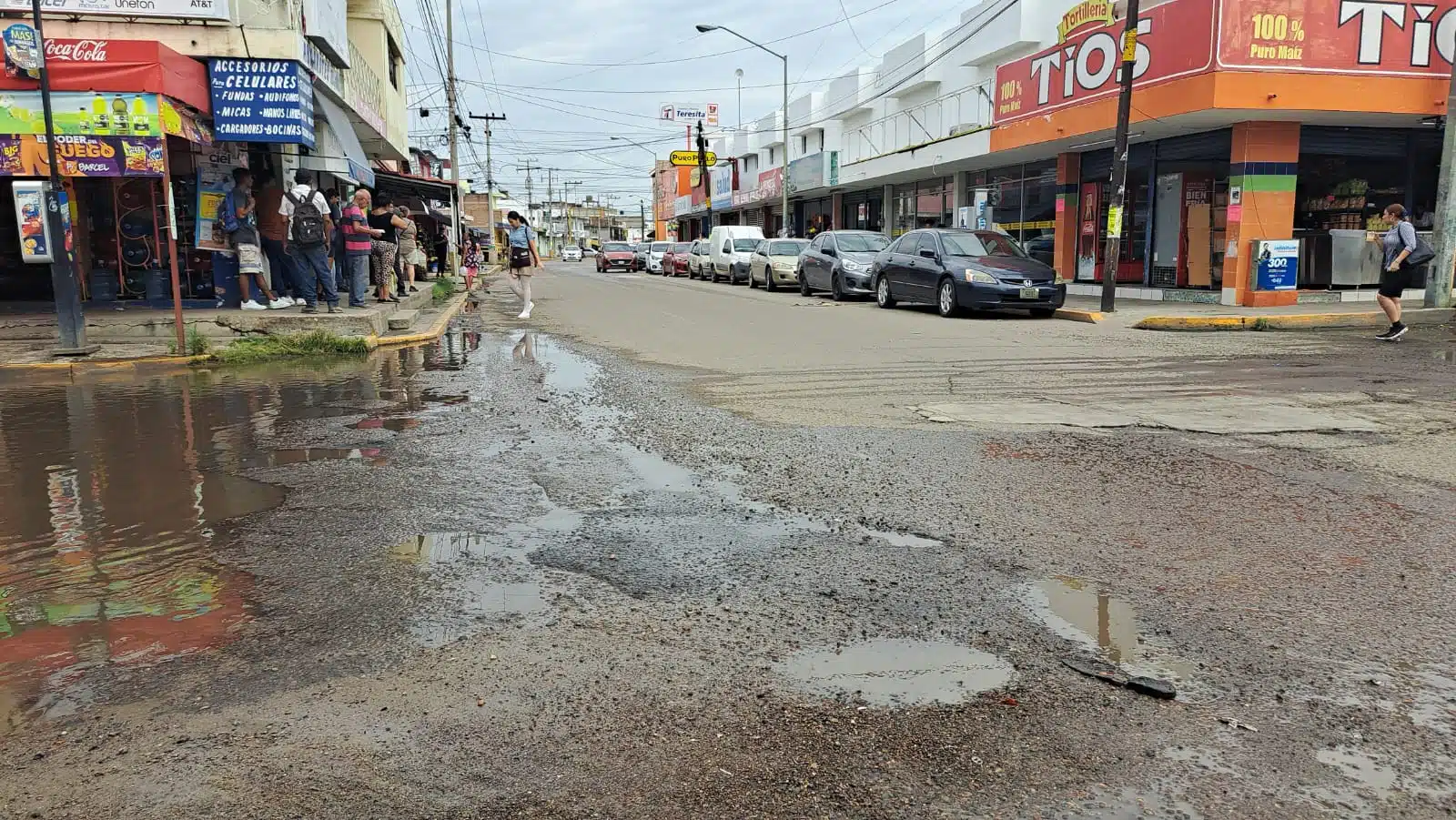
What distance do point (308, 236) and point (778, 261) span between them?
15136 millimetres

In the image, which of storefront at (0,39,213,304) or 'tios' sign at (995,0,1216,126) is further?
'tios' sign at (995,0,1216,126)

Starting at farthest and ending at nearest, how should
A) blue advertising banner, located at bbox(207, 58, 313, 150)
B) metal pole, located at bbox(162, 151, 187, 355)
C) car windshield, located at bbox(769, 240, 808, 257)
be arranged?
car windshield, located at bbox(769, 240, 808, 257) → blue advertising banner, located at bbox(207, 58, 313, 150) → metal pole, located at bbox(162, 151, 187, 355)

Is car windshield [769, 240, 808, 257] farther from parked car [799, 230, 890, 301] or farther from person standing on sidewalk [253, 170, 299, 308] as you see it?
person standing on sidewalk [253, 170, 299, 308]

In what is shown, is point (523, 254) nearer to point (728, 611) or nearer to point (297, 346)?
point (297, 346)

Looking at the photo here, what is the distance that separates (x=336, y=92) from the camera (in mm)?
18328

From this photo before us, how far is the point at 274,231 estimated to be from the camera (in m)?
15.5

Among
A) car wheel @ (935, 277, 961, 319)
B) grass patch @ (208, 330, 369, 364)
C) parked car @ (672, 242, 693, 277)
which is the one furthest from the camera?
parked car @ (672, 242, 693, 277)

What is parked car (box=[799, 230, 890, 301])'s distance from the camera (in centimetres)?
2158

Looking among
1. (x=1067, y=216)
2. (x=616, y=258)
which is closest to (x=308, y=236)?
(x=1067, y=216)

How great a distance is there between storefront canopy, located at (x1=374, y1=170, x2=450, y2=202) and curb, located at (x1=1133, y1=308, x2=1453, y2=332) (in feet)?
62.1

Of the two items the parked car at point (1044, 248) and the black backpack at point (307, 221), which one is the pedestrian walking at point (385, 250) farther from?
the parked car at point (1044, 248)

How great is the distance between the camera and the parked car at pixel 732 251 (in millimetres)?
32000

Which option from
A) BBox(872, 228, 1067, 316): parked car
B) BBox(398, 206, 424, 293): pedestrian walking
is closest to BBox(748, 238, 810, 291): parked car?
BBox(872, 228, 1067, 316): parked car

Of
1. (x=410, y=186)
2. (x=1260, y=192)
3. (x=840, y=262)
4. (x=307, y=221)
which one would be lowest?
(x=840, y=262)
